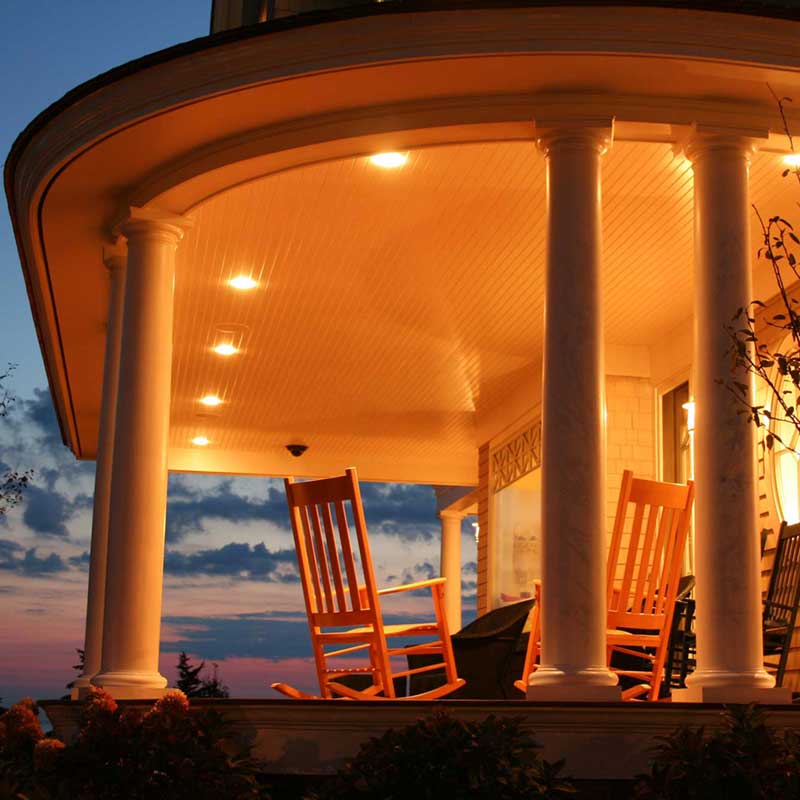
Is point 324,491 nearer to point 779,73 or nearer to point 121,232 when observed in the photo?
point 121,232

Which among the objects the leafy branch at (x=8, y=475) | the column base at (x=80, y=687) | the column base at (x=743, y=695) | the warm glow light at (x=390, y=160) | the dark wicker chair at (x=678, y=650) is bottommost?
the column base at (x=80, y=687)

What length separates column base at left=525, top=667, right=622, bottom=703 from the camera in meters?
4.87

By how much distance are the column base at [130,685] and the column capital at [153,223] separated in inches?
80.3

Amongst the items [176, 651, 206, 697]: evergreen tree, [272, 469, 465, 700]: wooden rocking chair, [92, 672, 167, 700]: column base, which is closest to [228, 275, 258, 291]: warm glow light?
[272, 469, 465, 700]: wooden rocking chair

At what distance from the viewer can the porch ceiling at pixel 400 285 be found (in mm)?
6418

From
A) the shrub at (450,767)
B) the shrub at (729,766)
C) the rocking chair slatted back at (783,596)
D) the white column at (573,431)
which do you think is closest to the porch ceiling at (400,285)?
the white column at (573,431)

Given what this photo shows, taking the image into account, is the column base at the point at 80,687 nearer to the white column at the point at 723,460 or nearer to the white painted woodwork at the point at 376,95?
the white painted woodwork at the point at 376,95

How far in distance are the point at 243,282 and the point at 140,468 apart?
2.19 m

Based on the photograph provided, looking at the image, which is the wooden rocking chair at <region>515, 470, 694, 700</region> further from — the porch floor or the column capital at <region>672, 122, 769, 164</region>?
the column capital at <region>672, 122, 769, 164</region>

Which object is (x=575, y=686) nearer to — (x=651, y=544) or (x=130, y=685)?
(x=651, y=544)

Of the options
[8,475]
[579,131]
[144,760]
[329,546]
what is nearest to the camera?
[144,760]

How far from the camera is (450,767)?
420 cm

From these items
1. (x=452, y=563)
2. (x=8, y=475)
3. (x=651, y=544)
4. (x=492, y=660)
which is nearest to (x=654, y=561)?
(x=651, y=544)

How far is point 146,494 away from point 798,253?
387 centimetres
